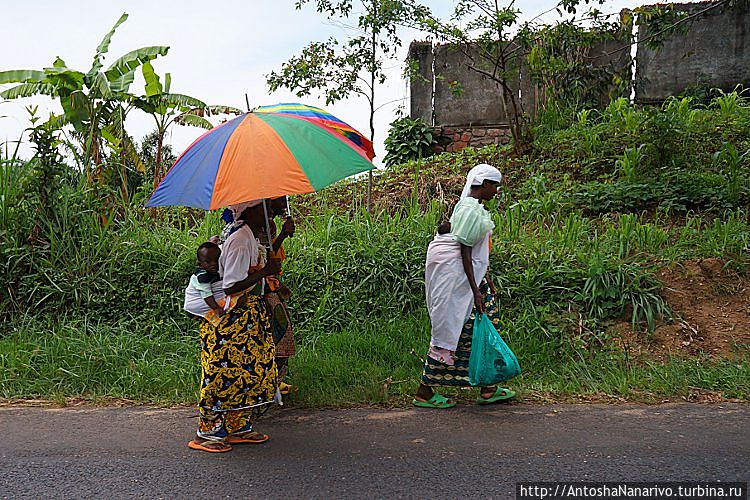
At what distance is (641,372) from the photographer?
587 cm

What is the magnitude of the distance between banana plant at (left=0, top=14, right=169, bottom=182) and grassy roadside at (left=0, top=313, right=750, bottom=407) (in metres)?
2.89

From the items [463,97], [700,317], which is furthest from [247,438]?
[463,97]

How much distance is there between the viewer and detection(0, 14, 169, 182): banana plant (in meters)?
9.00

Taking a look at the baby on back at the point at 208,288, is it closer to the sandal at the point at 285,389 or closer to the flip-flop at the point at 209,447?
the flip-flop at the point at 209,447

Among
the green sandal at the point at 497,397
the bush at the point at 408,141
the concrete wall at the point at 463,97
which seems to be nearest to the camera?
the green sandal at the point at 497,397

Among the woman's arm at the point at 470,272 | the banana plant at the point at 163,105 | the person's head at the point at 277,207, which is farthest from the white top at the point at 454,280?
the banana plant at the point at 163,105

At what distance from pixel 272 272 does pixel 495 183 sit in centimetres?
176

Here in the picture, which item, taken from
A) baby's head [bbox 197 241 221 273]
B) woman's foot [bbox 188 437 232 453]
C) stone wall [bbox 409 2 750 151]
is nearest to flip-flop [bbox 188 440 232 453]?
woman's foot [bbox 188 437 232 453]

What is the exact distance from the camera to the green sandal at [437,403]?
5.34 metres

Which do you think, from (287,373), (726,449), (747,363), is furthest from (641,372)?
(287,373)

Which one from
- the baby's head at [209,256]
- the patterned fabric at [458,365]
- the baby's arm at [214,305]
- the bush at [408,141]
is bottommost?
the patterned fabric at [458,365]

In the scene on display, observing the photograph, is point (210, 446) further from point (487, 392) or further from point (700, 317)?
point (700, 317)

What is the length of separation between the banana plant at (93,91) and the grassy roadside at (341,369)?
289cm

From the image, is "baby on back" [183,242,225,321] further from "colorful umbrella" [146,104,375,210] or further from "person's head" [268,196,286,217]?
"person's head" [268,196,286,217]
